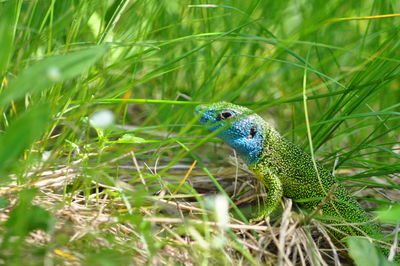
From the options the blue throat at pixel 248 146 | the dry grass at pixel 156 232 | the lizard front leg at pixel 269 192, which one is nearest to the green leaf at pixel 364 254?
the dry grass at pixel 156 232

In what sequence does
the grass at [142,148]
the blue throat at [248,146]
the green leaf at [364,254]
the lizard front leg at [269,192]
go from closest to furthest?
the grass at [142,148] → the green leaf at [364,254] → the lizard front leg at [269,192] → the blue throat at [248,146]

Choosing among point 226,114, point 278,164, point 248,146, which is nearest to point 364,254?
point 278,164

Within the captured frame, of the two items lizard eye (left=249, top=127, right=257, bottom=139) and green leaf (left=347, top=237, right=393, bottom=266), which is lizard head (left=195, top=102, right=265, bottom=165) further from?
green leaf (left=347, top=237, right=393, bottom=266)

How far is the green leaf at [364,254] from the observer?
6.77ft

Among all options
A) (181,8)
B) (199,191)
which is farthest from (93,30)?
(199,191)

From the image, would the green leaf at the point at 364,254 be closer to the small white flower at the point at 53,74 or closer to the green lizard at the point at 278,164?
the green lizard at the point at 278,164

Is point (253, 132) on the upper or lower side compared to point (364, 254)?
upper

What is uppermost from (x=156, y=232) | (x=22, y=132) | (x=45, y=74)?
(x=45, y=74)

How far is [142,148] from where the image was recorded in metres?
2.80

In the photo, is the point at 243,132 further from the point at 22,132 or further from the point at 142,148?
the point at 22,132

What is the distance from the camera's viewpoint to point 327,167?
9.88ft

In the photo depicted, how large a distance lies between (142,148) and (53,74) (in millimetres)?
1396

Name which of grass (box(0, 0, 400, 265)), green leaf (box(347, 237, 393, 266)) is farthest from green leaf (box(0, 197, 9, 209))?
green leaf (box(347, 237, 393, 266))

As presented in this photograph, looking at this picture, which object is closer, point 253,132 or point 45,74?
point 45,74
